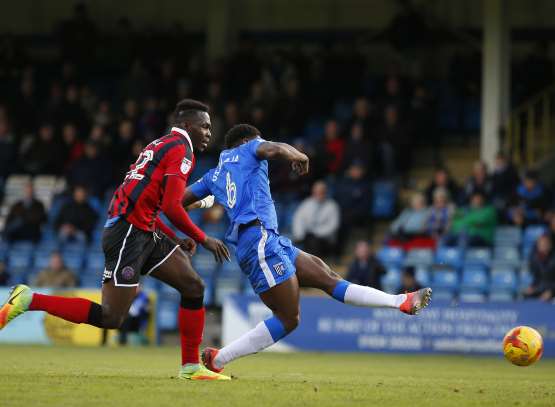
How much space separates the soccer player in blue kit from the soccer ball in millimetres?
1388

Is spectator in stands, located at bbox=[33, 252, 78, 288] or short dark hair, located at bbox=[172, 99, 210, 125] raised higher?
short dark hair, located at bbox=[172, 99, 210, 125]

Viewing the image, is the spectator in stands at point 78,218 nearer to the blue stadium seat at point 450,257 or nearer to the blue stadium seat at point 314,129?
the blue stadium seat at point 314,129

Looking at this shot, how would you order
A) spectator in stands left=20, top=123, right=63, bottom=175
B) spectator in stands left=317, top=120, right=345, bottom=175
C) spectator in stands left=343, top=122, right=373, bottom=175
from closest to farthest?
1. spectator in stands left=343, top=122, right=373, bottom=175
2. spectator in stands left=317, top=120, right=345, bottom=175
3. spectator in stands left=20, top=123, right=63, bottom=175

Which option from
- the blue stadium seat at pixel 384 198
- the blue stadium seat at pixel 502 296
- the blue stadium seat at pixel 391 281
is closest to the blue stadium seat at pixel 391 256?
the blue stadium seat at pixel 391 281

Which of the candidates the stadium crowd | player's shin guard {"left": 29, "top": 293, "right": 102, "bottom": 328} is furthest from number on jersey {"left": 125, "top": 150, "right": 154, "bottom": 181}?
the stadium crowd

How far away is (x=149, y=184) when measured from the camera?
9.84 metres

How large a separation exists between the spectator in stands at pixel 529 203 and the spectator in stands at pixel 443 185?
1203mm

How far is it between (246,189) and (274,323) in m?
1.09

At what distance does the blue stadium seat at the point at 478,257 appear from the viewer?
1945 cm

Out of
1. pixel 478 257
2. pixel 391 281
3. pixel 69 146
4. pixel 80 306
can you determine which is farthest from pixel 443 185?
pixel 80 306

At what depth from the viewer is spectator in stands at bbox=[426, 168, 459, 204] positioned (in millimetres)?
20953

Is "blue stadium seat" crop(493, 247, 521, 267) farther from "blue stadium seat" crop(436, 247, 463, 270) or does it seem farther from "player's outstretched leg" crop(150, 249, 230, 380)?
"player's outstretched leg" crop(150, 249, 230, 380)

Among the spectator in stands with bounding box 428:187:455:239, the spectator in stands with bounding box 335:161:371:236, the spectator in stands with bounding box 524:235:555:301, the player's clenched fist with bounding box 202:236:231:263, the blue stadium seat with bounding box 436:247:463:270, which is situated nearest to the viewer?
the player's clenched fist with bounding box 202:236:231:263

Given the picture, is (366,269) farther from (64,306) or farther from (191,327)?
(64,306)
